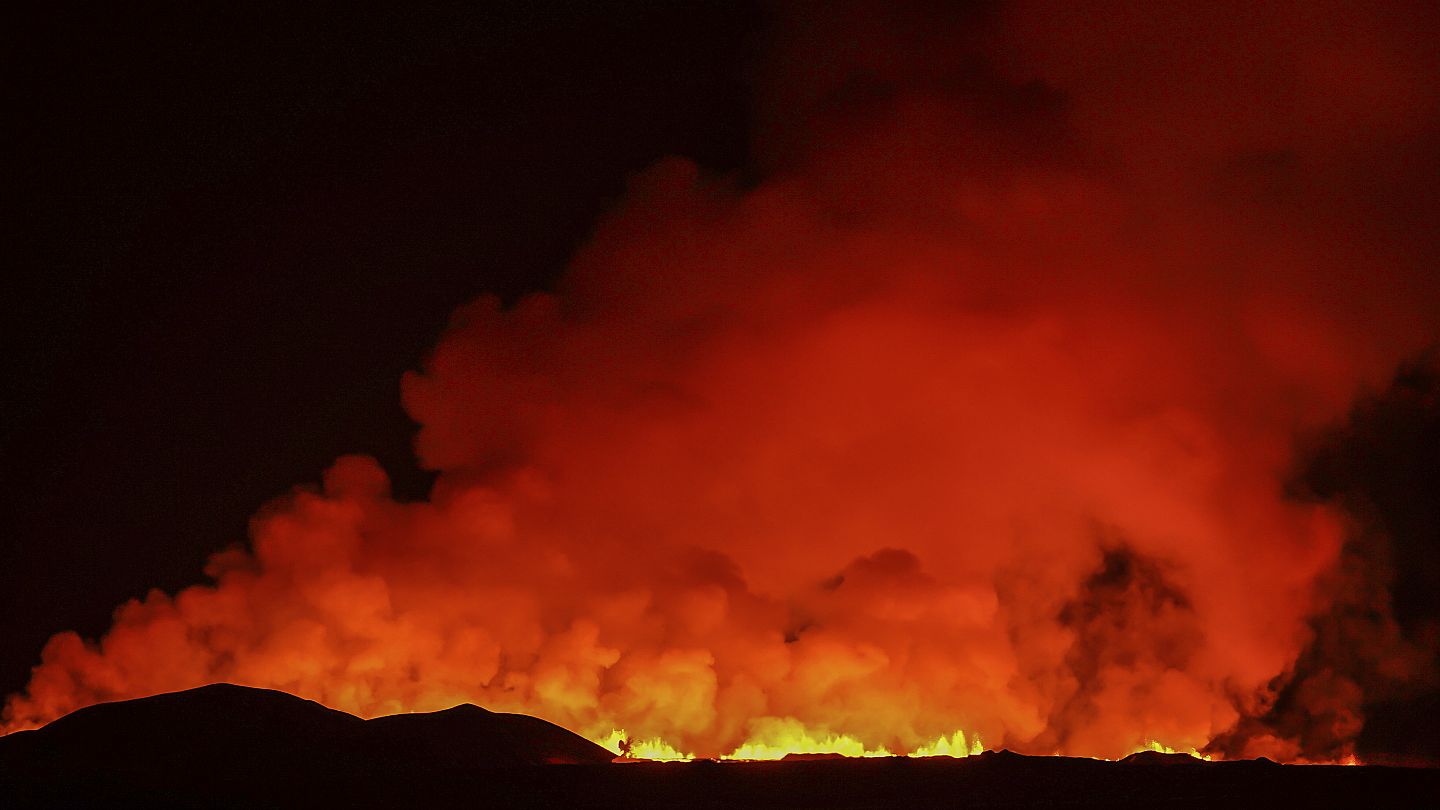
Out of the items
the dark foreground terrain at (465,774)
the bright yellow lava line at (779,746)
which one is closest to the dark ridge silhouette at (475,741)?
the dark foreground terrain at (465,774)

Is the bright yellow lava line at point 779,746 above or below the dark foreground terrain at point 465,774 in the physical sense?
above

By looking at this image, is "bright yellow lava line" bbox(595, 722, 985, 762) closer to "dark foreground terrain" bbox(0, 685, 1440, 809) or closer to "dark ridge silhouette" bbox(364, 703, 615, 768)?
"dark ridge silhouette" bbox(364, 703, 615, 768)

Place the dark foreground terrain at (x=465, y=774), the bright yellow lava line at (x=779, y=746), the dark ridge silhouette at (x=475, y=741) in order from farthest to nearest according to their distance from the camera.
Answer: the bright yellow lava line at (x=779, y=746), the dark ridge silhouette at (x=475, y=741), the dark foreground terrain at (x=465, y=774)

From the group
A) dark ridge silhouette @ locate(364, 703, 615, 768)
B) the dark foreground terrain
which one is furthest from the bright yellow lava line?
the dark foreground terrain

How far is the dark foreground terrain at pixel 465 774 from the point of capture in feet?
86.8

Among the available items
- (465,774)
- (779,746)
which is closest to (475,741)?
(465,774)

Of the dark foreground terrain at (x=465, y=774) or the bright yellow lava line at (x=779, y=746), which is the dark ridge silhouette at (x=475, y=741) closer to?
the dark foreground terrain at (x=465, y=774)

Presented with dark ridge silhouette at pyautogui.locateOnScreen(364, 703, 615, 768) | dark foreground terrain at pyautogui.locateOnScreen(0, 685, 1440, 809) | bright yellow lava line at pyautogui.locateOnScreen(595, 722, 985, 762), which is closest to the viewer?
dark foreground terrain at pyautogui.locateOnScreen(0, 685, 1440, 809)

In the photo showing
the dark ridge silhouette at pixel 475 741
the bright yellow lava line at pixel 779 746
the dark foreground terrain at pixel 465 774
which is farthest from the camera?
the bright yellow lava line at pixel 779 746

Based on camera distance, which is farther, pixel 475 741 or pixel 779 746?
pixel 779 746

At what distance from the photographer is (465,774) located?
2858cm

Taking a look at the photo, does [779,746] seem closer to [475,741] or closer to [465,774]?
[475,741]

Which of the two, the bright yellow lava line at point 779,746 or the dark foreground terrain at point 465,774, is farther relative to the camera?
the bright yellow lava line at point 779,746

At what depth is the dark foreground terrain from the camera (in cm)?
2645
